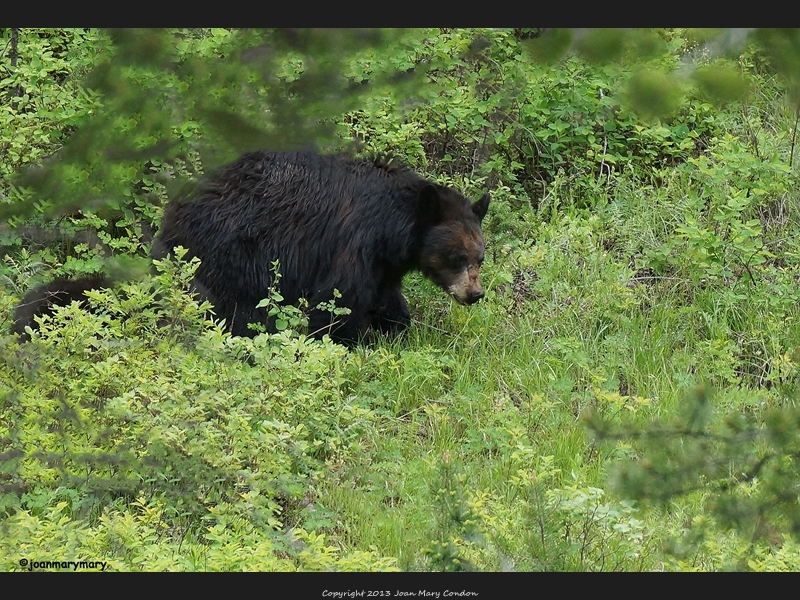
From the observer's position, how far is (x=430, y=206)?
7.32m

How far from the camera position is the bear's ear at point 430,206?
721 cm

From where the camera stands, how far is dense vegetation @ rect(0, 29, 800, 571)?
2.71 metres

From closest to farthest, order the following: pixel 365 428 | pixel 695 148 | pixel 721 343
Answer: pixel 365 428 < pixel 721 343 < pixel 695 148

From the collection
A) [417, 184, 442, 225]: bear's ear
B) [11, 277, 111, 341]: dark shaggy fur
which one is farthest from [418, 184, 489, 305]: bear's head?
[11, 277, 111, 341]: dark shaggy fur

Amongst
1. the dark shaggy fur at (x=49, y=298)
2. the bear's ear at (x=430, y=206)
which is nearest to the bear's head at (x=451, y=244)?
the bear's ear at (x=430, y=206)

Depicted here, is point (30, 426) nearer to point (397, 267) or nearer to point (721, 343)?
point (397, 267)

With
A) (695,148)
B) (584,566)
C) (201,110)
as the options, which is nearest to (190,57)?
(201,110)

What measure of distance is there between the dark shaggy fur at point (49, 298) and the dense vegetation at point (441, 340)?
211mm

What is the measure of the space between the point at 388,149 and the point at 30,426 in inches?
169

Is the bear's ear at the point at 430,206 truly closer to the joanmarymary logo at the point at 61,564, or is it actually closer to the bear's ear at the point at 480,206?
the bear's ear at the point at 480,206

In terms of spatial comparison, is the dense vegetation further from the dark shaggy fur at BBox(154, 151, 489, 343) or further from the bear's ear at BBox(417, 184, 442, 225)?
the bear's ear at BBox(417, 184, 442, 225)

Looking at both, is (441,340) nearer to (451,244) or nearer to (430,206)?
(451,244)

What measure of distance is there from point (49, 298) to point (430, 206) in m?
2.83

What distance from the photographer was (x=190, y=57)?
284 cm
